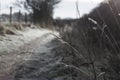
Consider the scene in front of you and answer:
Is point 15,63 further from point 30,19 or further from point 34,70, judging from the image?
point 30,19

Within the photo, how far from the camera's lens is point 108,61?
5.57 m

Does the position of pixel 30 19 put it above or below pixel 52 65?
above

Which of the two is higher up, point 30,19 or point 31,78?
point 30,19

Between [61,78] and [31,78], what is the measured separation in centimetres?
56

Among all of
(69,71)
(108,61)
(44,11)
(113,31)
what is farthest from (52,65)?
(44,11)

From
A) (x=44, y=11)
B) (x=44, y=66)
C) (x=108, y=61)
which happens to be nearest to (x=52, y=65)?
(x=44, y=66)

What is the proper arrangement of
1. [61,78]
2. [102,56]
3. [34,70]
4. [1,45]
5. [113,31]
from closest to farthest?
[61,78], [34,70], [102,56], [113,31], [1,45]

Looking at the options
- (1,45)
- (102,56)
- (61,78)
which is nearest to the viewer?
(61,78)

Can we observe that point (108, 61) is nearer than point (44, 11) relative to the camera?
Yes

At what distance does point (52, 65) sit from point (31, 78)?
2.90 feet

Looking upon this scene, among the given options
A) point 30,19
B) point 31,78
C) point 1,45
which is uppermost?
point 30,19

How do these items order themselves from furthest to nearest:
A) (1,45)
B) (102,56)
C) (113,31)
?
1. (1,45)
2. (113,31)
3. (102,56)

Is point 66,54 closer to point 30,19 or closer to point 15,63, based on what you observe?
point 15,63

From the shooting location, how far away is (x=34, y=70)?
542 centimetres
